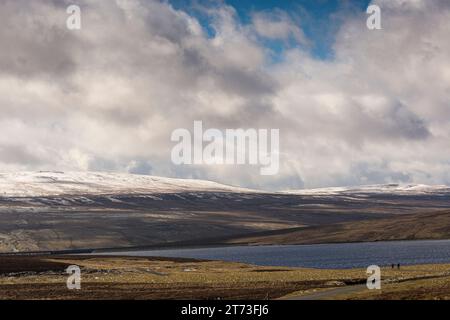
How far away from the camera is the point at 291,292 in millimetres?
70938

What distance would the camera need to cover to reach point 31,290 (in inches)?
3376

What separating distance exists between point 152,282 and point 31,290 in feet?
60.4

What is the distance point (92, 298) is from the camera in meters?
72.1
